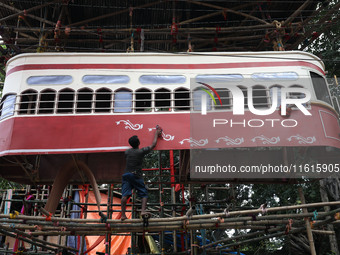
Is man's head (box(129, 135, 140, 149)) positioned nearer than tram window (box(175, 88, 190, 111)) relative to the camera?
Yes

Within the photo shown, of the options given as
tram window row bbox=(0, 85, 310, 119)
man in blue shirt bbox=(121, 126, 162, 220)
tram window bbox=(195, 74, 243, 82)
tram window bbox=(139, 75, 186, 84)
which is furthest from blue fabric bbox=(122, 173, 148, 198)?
tram window bbox=(195, 74, 243, 82)

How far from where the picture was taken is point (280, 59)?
26.8 ft

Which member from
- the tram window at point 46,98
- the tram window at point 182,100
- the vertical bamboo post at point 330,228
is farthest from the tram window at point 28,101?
the vertical bamboo post at point 330,228

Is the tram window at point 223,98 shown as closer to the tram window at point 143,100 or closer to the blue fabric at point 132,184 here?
the tram window at point 143,100

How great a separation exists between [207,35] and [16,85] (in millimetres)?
6452

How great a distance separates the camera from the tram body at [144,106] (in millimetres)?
7367

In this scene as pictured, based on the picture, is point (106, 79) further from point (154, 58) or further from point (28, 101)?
point (28, 101)

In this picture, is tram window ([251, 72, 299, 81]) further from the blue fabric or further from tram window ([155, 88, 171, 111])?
the blue fabric

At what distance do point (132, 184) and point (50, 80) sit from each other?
3.24 meters

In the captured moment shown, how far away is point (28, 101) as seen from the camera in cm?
766

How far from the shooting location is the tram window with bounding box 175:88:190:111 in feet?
25.3

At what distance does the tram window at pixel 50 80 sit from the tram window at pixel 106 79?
384 mm

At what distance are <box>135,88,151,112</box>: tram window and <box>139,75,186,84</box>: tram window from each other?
9.3 inches

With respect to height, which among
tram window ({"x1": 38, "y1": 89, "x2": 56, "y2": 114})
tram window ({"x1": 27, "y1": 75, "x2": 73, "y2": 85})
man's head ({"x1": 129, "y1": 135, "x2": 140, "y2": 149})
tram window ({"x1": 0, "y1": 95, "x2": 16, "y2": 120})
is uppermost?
tram window ({"x1": 27, "y1": 75, "x2": 73, "y2": 85})
